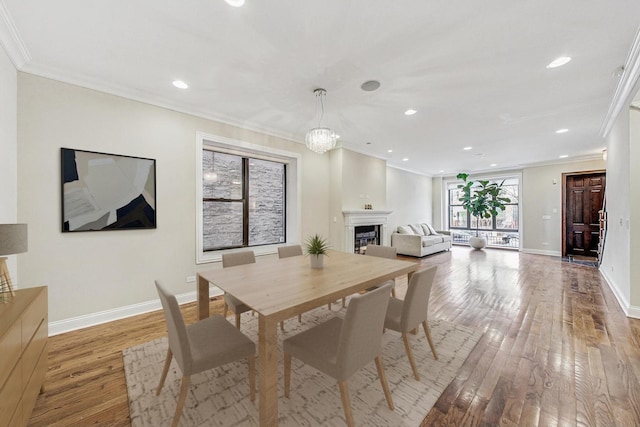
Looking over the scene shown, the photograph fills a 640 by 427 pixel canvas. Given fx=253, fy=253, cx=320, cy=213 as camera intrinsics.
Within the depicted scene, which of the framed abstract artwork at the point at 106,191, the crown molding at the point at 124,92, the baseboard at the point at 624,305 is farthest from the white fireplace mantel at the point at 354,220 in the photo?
the baseboard at the point at 624,305

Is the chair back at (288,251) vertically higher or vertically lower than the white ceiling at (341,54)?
lower

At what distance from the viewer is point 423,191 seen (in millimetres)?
9008

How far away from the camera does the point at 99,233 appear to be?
279 centimetres

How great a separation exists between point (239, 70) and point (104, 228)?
2.26 meters

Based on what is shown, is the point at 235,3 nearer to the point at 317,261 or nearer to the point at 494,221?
the point at 317,261

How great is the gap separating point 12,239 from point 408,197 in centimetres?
822

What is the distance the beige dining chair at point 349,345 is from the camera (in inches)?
53.8

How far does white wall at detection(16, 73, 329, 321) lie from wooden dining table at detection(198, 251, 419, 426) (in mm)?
1446

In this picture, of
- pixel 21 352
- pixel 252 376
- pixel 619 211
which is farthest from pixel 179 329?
pixel 619 211

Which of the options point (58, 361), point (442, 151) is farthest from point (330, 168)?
point (58, 361)

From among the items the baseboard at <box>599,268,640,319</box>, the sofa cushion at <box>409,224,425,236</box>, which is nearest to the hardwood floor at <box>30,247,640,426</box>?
the baseboard at <box>599,268,640,319</box>

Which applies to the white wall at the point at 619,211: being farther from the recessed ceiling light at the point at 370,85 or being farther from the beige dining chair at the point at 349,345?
the beige dining chair at the point at 349,345

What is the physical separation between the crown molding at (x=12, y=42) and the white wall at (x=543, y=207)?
32.9ft

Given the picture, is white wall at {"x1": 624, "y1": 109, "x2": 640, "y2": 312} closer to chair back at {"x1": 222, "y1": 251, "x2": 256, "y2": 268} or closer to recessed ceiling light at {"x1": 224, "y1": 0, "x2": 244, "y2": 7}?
recessed ceiling light at {"x1": 224, "y1": 0, "x2": 244, "y2": 7}
